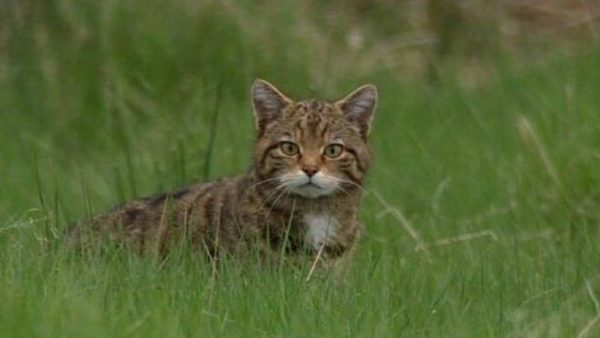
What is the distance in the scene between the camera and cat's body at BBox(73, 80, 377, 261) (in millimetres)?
8578

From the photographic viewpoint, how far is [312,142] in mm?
8875

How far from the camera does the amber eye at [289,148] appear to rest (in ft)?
29.0

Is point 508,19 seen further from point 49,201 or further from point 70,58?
point 49,201

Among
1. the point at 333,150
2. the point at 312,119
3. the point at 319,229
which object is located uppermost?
the point at 312,119

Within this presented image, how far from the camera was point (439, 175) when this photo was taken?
11633mm

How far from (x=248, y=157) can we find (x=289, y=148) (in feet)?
9.59

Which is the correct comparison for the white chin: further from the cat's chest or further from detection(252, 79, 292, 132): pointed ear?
detection(252, 79, 292, 132): pointed ear

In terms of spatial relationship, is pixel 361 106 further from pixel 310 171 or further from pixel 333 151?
pixel 310 171

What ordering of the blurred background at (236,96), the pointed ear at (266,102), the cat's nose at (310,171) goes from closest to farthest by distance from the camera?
the cat's nose at (310,171) → the pointed ear at (266,102) → the blurred background at (236,96)

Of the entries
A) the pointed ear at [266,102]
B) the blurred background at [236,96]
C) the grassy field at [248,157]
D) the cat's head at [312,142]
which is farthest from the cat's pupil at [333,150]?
the blurred background at [236,96]

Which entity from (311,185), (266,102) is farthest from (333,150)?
(266,102)

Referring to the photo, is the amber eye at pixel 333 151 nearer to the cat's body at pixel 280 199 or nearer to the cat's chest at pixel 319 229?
the cat's body at pixel 280 199

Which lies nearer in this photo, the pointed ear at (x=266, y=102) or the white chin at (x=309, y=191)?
the white chin at (x=309, y=191)

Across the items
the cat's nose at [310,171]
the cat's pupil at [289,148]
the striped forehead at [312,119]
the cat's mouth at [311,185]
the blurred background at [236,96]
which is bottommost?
the blurred background at [236,96]
